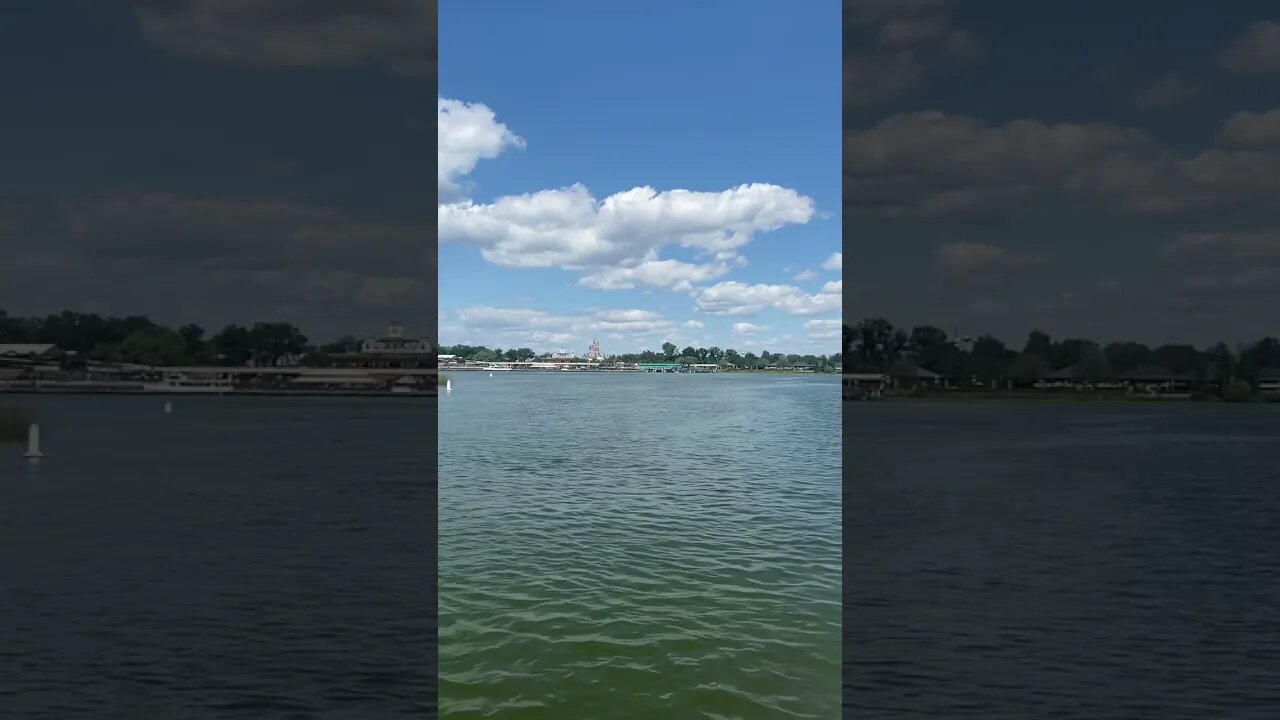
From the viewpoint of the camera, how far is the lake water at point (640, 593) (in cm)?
1047

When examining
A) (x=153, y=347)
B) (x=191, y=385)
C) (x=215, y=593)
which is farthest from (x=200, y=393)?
(x=215, y=593)

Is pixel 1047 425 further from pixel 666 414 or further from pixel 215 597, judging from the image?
pixel 215 597

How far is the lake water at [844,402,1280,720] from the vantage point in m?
11.2

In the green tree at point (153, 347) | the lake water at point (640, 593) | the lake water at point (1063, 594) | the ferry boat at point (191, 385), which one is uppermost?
the green tree at point (153, 347)

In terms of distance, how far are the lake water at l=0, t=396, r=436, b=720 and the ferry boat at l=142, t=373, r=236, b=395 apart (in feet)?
337

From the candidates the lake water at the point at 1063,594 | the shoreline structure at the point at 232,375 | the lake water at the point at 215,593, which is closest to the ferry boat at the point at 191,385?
the shoreline structure at the point at 232,375

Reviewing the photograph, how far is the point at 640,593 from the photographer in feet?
49.8

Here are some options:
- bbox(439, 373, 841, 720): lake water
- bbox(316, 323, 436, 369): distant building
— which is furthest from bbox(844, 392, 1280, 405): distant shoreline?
bbox(439, 373, 841, 720): lake water

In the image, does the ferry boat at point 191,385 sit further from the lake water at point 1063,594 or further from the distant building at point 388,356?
the lake water at point 1063,594

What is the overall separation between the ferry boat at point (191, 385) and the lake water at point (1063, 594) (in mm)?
129017

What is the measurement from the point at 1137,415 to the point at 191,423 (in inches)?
4551

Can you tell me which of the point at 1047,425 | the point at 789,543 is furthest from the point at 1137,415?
the point at 789,543

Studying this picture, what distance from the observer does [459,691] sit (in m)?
10.5

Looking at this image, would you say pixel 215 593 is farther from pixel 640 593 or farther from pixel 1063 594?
pixel 1063 594
